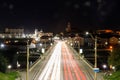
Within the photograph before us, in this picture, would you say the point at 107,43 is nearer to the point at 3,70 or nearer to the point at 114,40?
the point at 114,40

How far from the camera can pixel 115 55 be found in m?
78.1

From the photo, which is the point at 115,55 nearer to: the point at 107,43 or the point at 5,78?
the point at 5,78

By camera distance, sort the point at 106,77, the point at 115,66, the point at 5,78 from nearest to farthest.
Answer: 1. the point at 5,78
2. the point at 106,77
3. the point at 115,66

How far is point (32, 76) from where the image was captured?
61.2 metres

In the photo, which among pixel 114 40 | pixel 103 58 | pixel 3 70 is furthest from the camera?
pixel 114 40

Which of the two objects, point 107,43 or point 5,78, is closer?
point 5,78

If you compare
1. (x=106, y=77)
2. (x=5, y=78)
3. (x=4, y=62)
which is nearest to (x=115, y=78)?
(x=106, y=77)

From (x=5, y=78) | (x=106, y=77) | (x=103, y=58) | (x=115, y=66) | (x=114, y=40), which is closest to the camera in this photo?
(x=5, y=78)

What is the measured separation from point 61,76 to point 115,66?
1664 centimetres

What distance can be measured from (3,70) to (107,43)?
135855 mm

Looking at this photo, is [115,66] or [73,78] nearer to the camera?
[73,78]

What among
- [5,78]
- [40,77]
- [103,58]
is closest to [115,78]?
[40,77]

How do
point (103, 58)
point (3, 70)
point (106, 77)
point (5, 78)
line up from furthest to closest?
point (103, 58) < point (3, 70) < point (106, 77) < point (5, 78)

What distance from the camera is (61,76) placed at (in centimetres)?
6228
